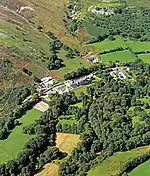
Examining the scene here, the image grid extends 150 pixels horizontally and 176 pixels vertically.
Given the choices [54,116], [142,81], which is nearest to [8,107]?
[54,116]

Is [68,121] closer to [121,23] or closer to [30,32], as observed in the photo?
[30,32]

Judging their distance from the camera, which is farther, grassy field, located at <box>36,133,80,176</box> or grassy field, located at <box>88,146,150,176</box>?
grassy field, located at <box>36,133,80,176</box>

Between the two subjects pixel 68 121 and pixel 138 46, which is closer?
pixel 68 121

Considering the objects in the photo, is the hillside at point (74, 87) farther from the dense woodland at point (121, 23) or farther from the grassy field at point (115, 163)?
the dense woodland at point (121, 23)

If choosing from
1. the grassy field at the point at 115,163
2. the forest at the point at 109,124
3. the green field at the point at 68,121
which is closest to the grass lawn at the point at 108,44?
the forest at the point at 109,124


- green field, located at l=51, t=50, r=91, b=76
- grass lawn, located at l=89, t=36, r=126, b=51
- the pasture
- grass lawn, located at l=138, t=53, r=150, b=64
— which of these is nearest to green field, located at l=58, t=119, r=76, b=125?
the pasture

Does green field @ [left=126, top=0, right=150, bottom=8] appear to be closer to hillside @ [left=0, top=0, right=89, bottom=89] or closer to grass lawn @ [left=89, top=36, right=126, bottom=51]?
hillside @ [left=0, top=0, right=89, bottom=89]

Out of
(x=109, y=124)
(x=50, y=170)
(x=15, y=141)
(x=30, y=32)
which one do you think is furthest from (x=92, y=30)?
(x=50, y=170)
